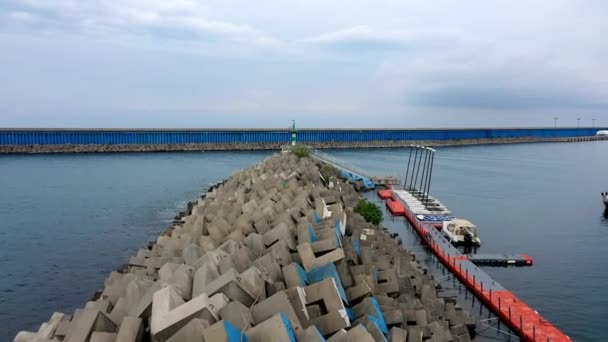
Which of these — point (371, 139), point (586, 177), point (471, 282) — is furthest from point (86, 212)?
point (371, 139)

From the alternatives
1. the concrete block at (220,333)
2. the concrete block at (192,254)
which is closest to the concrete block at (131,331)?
the concrete block at (220,333)

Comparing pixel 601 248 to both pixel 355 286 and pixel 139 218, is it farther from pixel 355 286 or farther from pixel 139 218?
pixel 139 218

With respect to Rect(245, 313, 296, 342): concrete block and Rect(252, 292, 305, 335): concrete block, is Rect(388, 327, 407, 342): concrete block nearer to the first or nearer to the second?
Rect(252, 292, 305, 335): concrete block

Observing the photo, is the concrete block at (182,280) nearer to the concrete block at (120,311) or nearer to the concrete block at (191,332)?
the concrete block at (120,311)

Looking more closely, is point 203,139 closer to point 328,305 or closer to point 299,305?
point 328,305

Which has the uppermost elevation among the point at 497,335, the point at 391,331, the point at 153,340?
the point at 153,340

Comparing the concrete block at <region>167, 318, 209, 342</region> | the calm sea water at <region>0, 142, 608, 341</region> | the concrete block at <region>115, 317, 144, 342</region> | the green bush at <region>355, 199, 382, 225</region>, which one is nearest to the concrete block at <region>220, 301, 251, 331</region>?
the concrete block at <region>167, 318, 209, 342</region>

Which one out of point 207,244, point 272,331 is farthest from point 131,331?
point 207,244
